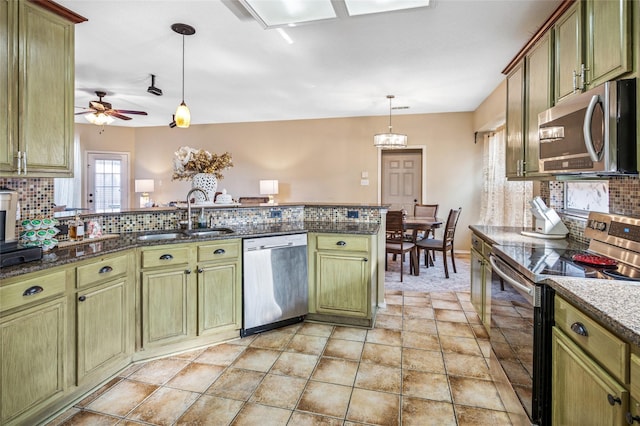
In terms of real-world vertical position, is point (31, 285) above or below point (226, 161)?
below

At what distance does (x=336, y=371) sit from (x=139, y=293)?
142 cm

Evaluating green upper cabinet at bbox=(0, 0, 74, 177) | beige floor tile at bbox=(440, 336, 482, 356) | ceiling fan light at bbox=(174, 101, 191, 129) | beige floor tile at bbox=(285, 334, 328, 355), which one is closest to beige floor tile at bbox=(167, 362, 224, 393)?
beige floor tile at bbox=(285, 334, 328, 355)

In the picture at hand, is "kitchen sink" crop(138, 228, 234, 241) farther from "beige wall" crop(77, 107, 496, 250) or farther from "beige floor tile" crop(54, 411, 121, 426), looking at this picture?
"beige wall" crop(77, 107, 496, 250)

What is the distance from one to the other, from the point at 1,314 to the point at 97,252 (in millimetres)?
541

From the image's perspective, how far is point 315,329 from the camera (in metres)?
2.89

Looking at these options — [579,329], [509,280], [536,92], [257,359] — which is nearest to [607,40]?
[536,92]

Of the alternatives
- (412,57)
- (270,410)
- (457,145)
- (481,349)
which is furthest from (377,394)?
(457,145)

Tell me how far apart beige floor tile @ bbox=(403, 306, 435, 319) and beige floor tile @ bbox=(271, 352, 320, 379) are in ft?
3.97

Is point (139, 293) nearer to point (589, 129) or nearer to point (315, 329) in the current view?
point (315, 329)

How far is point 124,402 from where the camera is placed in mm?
1897

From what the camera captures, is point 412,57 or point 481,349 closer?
point 481,349

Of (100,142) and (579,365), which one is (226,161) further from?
(100,142)

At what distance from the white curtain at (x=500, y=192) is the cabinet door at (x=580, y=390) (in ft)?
12.0

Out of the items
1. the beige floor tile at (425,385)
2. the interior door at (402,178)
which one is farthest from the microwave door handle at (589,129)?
the interior door at (402,178)
